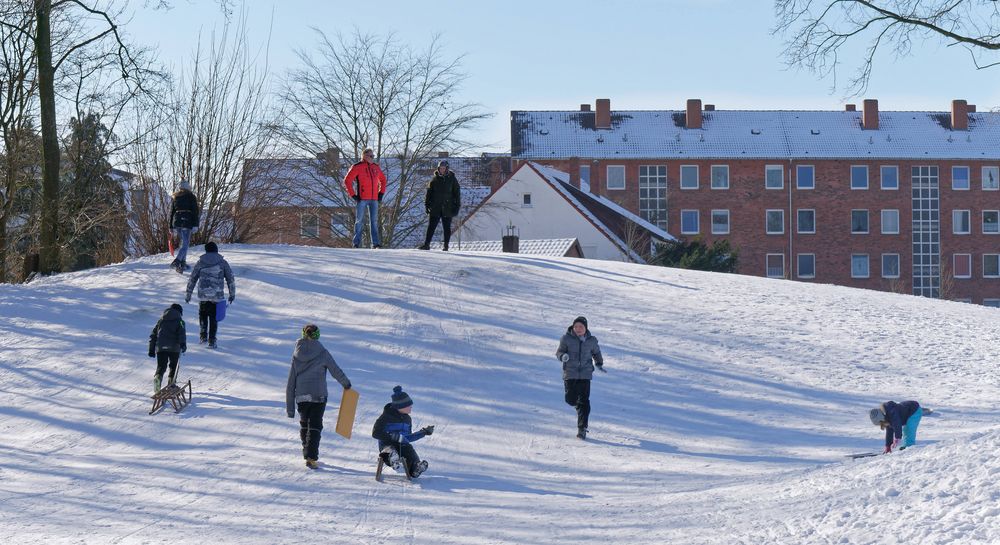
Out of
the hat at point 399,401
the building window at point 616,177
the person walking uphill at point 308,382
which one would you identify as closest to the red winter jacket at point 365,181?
the person walking uphill at point 308,382

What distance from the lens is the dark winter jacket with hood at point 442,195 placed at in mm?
22672

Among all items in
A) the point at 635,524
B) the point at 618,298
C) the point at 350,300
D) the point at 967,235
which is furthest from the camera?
the point at 967,235

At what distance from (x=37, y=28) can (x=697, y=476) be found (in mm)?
19376

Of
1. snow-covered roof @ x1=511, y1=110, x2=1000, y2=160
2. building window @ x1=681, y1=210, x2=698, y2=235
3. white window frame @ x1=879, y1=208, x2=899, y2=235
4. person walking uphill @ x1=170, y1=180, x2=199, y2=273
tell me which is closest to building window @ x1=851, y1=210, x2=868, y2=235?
white window frame @ x1=879, y1=208, x2=899, y2=235

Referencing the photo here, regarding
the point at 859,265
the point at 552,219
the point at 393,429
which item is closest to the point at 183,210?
the point at 393,429

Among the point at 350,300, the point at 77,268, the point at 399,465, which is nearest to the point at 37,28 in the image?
the point at 77,268

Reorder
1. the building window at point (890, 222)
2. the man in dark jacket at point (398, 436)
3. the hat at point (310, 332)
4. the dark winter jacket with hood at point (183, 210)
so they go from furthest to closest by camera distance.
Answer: the building window at point (890, 222), the dark winter jacket with hood at point (183, 210), the hat at point (310, 332), the man in dark jacket at point (398, 436)

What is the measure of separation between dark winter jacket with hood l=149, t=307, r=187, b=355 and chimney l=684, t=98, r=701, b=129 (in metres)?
66.2

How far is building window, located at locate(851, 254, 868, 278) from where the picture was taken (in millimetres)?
74812

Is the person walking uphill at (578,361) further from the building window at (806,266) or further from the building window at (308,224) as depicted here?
the building window at (806,266)

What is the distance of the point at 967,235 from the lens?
75.9 meters

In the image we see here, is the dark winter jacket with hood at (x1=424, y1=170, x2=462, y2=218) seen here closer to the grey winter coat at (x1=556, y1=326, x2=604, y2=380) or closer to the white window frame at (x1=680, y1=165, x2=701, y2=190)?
the grey winter coat at (x1=556, y1=326, x2=604, y2=380)

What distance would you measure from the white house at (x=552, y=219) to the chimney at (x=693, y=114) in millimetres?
23567

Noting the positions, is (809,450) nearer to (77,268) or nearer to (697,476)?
(697,476)
